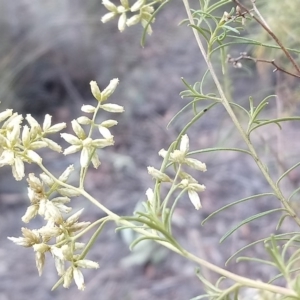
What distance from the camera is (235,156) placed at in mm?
2699

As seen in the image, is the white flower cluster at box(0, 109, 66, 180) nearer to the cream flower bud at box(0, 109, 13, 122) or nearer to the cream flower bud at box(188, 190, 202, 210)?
the cream flower bud at box(0, 109, 13, 122)

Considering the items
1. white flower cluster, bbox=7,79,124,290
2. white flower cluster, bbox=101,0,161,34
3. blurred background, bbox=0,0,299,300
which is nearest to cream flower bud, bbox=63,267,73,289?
white flower cluster, bbox=7,79,124,290

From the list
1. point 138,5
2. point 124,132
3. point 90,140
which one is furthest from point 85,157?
point 124,132

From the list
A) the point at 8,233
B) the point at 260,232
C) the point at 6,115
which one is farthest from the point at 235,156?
the point at 6,115

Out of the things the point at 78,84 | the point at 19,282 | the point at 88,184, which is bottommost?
the point at 19,282

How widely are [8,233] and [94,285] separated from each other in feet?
1.87

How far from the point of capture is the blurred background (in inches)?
89.5

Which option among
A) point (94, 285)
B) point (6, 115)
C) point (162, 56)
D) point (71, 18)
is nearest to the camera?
point (6, 115)

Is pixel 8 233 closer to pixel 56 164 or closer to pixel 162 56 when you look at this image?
pixel 56 164

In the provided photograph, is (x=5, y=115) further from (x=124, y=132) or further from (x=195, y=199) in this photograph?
(x=124, y=132)

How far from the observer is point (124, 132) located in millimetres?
3025

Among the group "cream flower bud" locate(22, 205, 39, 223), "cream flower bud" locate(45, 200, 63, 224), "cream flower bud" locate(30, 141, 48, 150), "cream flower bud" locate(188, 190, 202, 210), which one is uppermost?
"cream flower bud" locate(30, 141, 48, 150)

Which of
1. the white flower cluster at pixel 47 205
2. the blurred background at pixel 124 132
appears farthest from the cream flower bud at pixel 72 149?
the blurred background at pixel 124 132

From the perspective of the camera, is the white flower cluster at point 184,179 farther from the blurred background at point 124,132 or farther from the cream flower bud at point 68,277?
the blurred background at point 124,132
